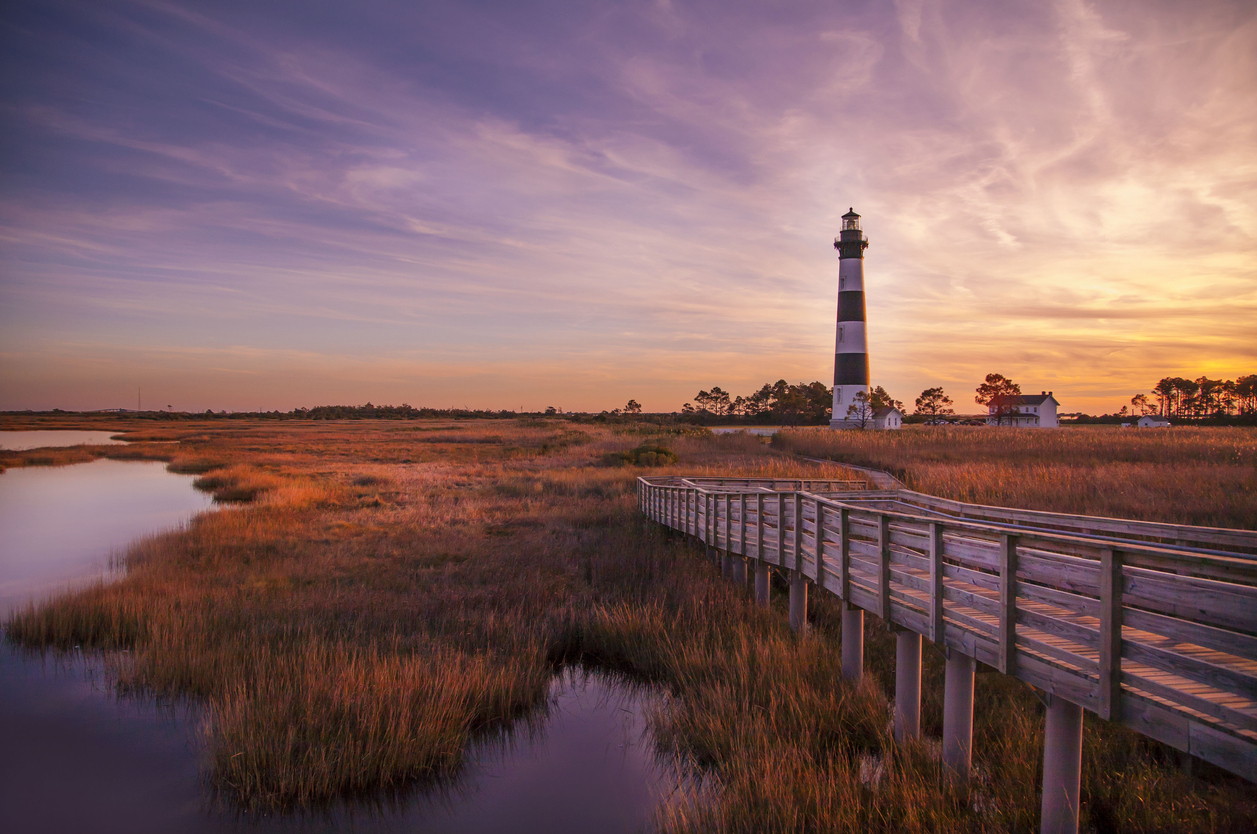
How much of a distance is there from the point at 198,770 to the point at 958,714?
7388 millimetres

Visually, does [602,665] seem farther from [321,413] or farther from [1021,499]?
[321,413]

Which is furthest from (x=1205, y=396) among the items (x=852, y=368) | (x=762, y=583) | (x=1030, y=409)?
(x=762, y=583)

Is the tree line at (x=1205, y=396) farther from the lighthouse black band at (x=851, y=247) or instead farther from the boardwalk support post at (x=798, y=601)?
the boardwalk support post at (x=798, y=601)

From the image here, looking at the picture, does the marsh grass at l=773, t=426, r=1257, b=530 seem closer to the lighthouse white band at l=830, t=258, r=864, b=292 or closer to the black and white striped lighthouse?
the black and white striped lighthouse

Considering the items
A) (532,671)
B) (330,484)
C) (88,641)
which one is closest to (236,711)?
(532,671)

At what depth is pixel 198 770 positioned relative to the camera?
22.6 feet

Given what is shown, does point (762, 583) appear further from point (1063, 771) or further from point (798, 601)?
point (1063, 771)

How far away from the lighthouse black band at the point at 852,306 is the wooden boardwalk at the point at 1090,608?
4641 centimetres

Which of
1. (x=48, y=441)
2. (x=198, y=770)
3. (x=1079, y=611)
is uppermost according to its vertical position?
(x=1079, y=611)

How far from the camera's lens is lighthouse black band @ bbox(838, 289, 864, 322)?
52.0 meters

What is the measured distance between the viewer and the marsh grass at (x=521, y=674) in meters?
5.66

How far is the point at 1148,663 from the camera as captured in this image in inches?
161

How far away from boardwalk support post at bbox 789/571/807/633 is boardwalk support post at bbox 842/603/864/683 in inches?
65.3

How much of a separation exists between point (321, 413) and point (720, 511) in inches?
6189
